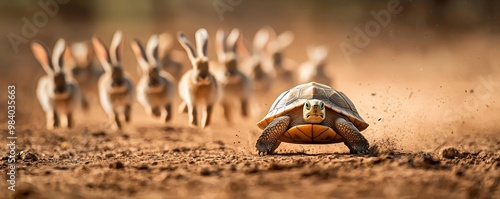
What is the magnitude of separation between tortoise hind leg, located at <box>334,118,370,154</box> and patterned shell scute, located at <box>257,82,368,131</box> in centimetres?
17

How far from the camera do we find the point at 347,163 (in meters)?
7.75

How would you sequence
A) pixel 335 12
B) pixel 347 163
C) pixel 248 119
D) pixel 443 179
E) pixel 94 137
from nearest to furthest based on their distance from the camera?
pixel 443 179 → pixel 347 163 → pixel 94 137 → pixel 248 119 → pixel 335 12

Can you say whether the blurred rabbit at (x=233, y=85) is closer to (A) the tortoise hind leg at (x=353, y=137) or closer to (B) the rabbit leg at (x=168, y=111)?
(B) the rabbit leg at (x=168, y=111)

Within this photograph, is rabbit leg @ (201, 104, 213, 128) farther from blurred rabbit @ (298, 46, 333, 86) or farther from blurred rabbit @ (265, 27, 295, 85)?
blurred rabbit @ (265, 27, 295, 85)

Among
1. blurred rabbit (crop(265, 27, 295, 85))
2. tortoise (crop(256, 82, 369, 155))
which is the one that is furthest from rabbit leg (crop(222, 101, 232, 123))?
tortoise (crop(256, 82, 369, 155))

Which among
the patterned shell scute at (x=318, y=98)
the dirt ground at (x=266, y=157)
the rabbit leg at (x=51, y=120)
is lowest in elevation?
the dirt ground at (x=266, y=157)

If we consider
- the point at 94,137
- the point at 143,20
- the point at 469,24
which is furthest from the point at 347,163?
the point at 143,20

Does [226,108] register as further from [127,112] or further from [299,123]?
[299,123]

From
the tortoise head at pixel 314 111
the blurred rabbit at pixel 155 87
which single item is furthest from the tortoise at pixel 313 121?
the blurred rabbit at pixel 155 87

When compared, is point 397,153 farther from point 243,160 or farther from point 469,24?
point 469,24

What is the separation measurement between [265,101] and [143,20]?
41.7 ft

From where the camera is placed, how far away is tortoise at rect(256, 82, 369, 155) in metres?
8.97

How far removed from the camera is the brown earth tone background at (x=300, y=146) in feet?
22.9

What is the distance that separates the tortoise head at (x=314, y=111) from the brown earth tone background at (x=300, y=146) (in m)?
0.38
